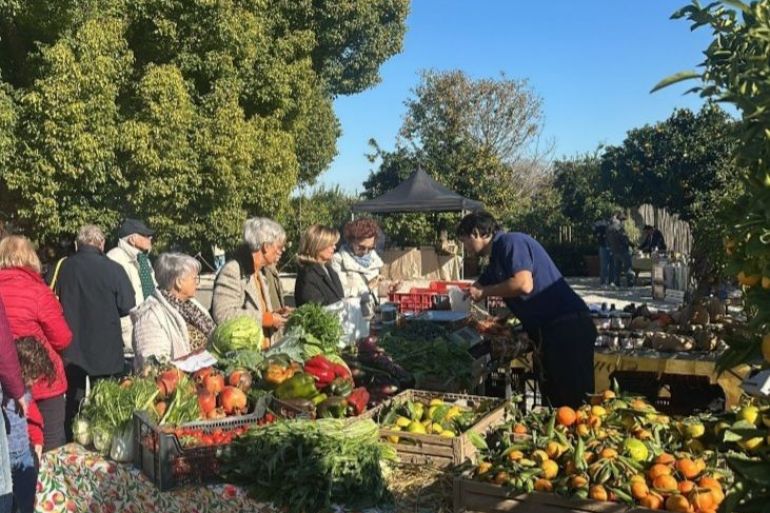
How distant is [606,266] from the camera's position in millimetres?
19500

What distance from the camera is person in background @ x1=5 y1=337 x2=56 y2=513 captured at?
334 cm

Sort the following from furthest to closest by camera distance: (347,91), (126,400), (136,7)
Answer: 1. (347,91)
2. (136,7)
3. (126,400)

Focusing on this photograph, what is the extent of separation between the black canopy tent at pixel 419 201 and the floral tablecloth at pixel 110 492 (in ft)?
41.4

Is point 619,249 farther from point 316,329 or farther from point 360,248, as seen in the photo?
point 316,329

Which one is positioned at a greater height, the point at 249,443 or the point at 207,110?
the point at 207,110

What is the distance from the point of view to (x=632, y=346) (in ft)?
19.1

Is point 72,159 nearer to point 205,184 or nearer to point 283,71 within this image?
point 205,184

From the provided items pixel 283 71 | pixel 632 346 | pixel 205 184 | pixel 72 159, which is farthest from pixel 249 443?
pixel 283 71

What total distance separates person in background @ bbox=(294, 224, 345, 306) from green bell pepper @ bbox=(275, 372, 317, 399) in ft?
6.09

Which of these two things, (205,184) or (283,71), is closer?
(205,184)

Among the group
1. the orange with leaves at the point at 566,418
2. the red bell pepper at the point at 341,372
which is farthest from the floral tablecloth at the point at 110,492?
the orange with leaves at the point at 566,418

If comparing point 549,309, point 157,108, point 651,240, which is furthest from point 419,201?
point 549,309

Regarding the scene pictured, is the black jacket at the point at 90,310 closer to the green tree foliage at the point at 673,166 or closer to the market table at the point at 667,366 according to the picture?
the market table at the point at 667,366

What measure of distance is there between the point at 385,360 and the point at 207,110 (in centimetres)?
1362
